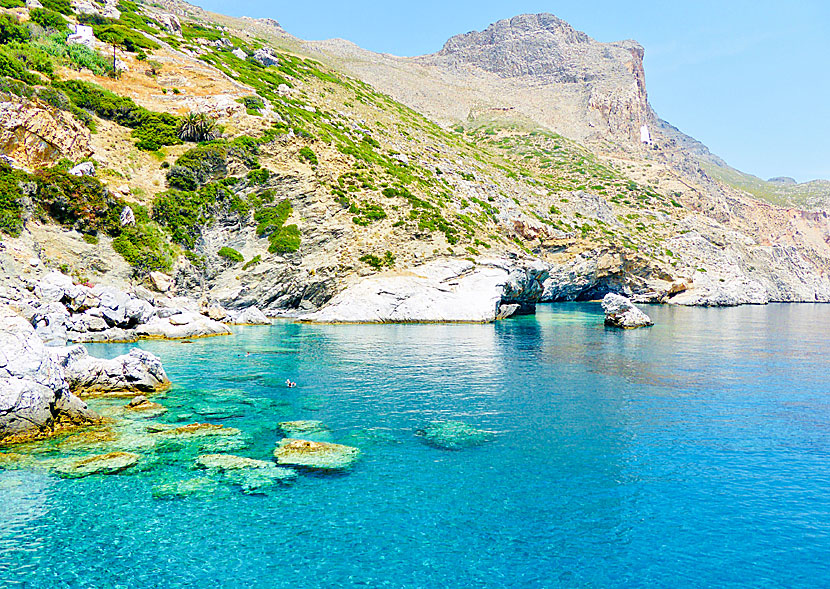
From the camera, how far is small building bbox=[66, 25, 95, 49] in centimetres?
7539

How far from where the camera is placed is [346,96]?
122 metres

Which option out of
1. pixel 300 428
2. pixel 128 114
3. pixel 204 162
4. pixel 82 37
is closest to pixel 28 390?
pixel 300 428

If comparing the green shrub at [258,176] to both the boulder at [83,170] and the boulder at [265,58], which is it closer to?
the boulder at [83,170]

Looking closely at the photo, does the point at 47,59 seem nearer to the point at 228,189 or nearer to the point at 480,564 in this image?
the point at 228,189

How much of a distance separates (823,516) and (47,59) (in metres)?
91.3

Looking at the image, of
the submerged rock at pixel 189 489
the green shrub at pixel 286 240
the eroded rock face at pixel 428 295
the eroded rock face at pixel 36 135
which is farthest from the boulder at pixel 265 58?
A: the submerged rock at pixel 189 489

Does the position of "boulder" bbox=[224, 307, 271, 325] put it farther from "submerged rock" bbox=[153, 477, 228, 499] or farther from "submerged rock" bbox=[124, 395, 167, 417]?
"submerged rock" bbox=[153, 477, 228, 499]

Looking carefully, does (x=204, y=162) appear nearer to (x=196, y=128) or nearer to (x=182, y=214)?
(x=196, y=128)

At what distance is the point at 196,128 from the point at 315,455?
6889 cm

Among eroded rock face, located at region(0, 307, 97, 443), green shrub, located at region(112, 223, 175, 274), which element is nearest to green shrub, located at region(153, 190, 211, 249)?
green shrub, located at region(112, 223, 175, 274)

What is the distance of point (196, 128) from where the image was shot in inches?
2837

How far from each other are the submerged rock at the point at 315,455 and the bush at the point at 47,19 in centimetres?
9114

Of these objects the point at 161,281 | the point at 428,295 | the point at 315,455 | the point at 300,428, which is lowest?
the point at 315,455

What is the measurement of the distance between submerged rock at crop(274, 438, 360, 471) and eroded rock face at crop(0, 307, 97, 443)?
31.2ft
